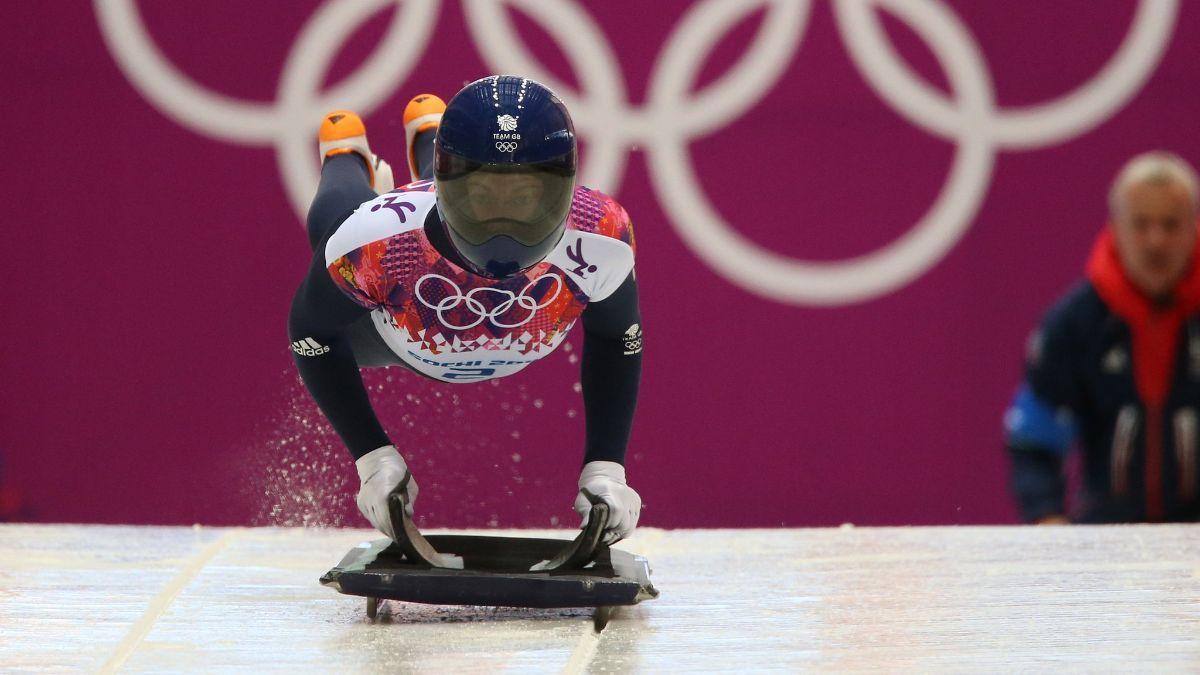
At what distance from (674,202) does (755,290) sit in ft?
1.69

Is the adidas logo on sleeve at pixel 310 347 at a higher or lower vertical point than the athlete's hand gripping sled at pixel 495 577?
higher

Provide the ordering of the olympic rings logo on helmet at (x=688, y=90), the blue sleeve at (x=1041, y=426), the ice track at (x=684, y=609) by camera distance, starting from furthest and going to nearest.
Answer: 1. the olympic rings logo on helmet at (x=688, y=90)
2. the blue sleeve at (x=1041, y=426)
3. the ice track at (x=684, y=609)

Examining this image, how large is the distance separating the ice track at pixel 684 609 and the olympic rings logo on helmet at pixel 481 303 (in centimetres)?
66

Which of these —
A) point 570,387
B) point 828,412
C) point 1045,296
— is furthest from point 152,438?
point 1045,296

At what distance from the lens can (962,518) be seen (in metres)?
5.80

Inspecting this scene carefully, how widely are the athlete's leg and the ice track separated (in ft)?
2.80

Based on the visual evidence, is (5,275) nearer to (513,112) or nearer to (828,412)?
(828,412)

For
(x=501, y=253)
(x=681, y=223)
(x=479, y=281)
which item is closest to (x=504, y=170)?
(x=501, y=253)

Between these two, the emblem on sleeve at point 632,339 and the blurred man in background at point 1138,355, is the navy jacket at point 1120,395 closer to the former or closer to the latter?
the blurred man in background at point 1138,355

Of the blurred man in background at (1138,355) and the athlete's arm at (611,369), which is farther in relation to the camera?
the blurred man in background at (1138,355)

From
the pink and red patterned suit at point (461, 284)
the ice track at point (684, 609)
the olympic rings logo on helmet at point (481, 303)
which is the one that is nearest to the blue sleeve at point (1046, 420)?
the ice track at point (684, 609)

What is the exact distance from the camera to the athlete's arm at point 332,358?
2.78 meters

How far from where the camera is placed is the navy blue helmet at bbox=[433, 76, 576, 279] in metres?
2.48

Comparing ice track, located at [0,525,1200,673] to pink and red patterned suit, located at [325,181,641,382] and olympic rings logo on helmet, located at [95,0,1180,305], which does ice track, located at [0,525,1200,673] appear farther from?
olympic rings logo on helmet, located at [95,0,1180,305]
